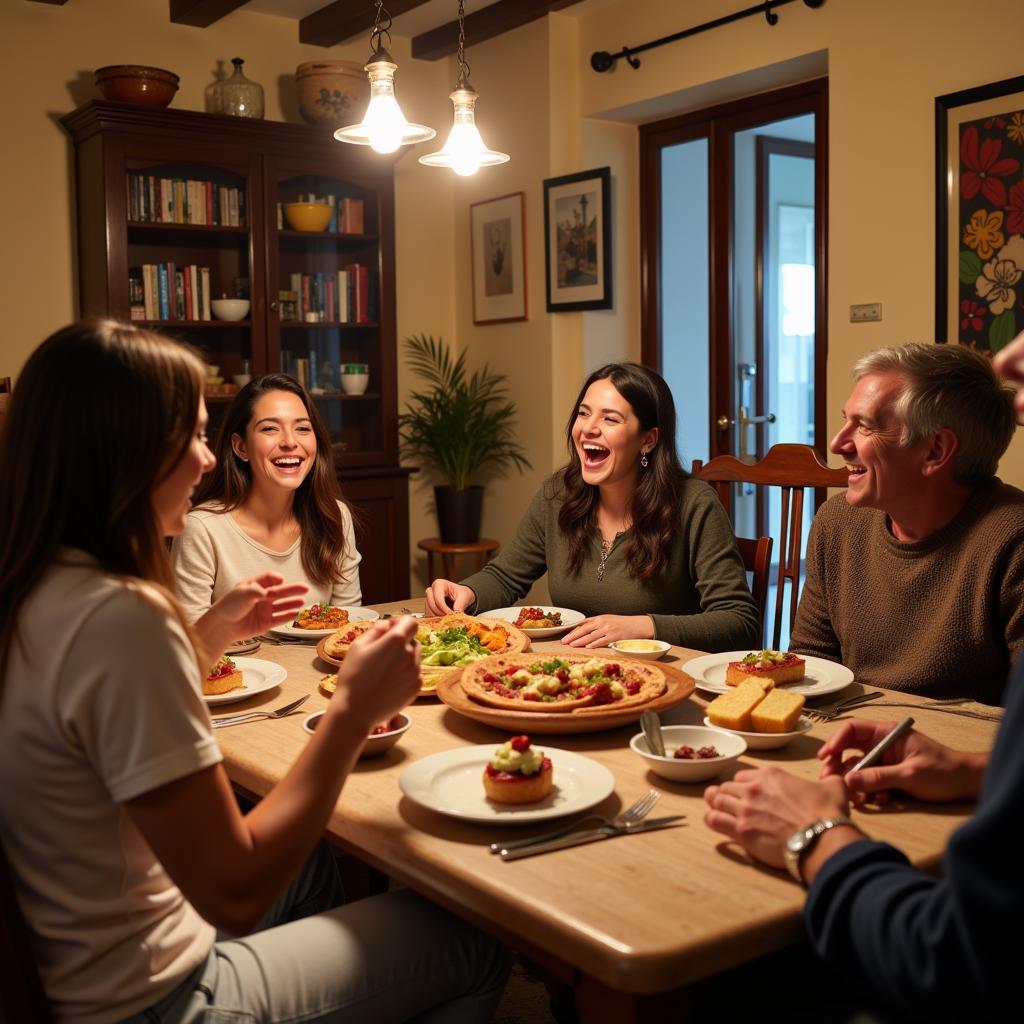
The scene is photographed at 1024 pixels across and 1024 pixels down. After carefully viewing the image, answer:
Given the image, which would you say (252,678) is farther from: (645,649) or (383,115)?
(383,115)

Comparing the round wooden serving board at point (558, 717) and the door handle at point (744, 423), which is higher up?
the door handle at point (744, 423)

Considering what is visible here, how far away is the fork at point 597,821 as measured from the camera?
1211 mm

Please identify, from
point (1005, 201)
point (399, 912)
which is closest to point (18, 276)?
point (1005, 201)

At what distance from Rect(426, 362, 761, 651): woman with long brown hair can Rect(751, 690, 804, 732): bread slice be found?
0.83 metres

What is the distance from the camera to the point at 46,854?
1117 millimetres

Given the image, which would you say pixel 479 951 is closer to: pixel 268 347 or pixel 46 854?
pixel 46 854

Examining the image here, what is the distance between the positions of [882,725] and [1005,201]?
2.59 metres

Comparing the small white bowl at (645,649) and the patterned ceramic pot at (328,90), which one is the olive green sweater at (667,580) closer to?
the small white bowl at (645,649)

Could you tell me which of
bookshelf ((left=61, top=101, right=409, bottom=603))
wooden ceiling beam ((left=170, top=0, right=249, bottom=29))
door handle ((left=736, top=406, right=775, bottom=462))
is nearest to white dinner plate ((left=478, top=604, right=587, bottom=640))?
bookshelf ((left=61, top=101, right=409, bottom=603))

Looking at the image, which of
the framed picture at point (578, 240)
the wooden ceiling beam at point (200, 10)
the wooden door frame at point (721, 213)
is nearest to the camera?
the wooden door frame at point (721, 213)

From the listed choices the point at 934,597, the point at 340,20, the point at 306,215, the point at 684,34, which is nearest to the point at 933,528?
the point at 934,597

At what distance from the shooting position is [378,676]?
1.24 meters

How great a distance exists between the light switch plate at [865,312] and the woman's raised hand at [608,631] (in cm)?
210

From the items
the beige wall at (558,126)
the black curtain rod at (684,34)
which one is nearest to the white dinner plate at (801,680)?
the beige wall at (558,126)
